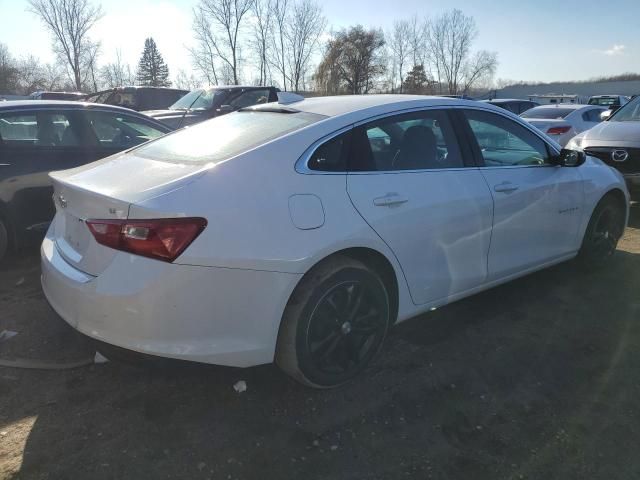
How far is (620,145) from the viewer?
273 inches

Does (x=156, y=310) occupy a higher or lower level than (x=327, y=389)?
higher

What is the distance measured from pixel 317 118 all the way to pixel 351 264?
2.93ft

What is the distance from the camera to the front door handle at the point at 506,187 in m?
3.46

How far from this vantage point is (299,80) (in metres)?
50.7


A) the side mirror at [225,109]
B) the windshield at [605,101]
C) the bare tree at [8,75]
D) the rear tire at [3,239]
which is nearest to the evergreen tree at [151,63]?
the bare tree at [8,75]

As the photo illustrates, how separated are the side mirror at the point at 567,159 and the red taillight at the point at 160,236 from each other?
2990 mm

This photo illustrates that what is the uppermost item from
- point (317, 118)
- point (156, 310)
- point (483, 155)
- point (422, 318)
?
point (317, 118)

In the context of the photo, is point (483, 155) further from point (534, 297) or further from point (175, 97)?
point (175, 97)

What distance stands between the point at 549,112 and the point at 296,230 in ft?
37.3

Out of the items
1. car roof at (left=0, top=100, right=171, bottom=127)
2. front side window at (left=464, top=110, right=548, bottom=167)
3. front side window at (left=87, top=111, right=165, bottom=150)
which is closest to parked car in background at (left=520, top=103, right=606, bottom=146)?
front side window at (left=464, top=110, right=548, bottom=167)

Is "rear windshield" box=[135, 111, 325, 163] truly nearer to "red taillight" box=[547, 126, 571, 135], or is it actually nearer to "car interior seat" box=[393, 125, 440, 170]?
"car interior seat" box=[393, 125, 440, 170]

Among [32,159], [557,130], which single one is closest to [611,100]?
[557,130]

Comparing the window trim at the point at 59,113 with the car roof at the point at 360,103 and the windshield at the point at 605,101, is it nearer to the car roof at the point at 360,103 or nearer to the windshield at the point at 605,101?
the car roof at the point at 360,103

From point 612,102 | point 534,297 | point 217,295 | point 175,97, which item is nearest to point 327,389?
point 217,295
